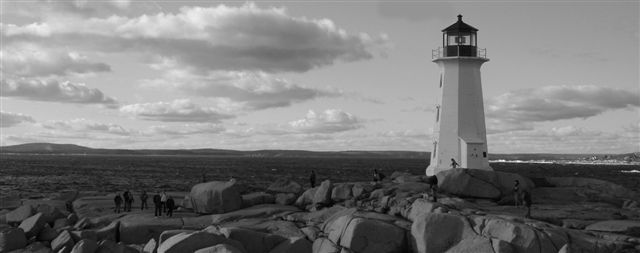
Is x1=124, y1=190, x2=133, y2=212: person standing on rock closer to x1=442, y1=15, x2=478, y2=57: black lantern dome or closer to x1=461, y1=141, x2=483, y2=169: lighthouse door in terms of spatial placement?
x1=461, y1=141, x2=483, y2=169: lighthouse door

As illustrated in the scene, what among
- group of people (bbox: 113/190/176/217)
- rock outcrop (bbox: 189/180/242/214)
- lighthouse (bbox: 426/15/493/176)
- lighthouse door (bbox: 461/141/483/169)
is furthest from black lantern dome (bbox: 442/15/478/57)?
group of people (bbox: 113/190/176/217)

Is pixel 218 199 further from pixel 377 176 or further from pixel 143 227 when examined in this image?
pixel 377 176

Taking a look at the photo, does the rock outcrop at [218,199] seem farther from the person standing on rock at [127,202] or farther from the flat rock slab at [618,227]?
the flat rock slab at [618,227]

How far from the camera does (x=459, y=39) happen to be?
3844 cm

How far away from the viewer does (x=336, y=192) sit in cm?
2981

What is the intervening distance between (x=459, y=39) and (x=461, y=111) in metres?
4.54

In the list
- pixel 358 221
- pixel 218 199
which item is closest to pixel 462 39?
pixel 218 199

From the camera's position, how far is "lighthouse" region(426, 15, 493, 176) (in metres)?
37.2

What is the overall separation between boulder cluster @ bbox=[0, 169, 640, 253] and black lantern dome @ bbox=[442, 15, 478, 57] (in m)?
8.62

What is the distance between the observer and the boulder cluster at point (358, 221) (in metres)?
21.1

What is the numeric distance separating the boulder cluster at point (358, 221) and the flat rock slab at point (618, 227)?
0.12ft

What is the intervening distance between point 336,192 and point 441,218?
889 centimetres

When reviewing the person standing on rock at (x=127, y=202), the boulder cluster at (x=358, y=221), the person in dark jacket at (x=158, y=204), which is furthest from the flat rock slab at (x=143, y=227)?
the person standing on rock at (x=127, y=202)

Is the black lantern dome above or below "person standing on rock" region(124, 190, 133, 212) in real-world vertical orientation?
above
